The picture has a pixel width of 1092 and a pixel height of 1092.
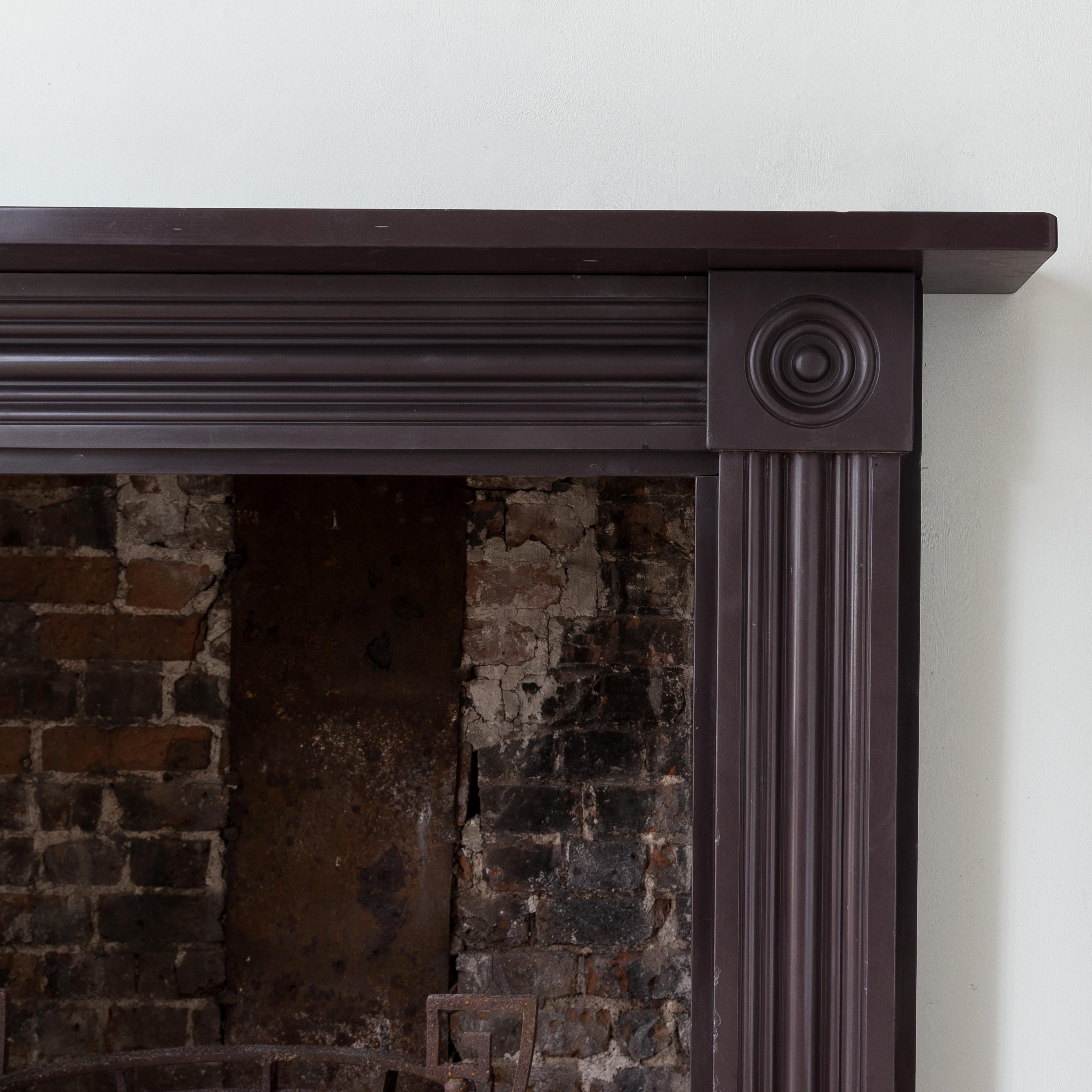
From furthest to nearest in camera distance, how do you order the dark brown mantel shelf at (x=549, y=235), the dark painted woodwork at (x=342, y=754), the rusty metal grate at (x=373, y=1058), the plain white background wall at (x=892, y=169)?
the dark painted woodwork at (x=342, y=754) < the rusty metal grate at (x=373, y=1058) < the plain white background wall at (x=892, y=169) < the dark brown mantel shelf at (x=549, y=235)

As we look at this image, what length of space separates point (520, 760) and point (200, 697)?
60 centimetres

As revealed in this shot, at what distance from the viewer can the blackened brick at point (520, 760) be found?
5.38ft

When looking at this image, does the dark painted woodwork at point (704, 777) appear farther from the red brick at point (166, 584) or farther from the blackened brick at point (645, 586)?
the red brick at point (166, 584)

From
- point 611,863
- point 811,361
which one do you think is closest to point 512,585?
point 611,863

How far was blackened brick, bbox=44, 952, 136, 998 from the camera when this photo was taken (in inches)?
64.8

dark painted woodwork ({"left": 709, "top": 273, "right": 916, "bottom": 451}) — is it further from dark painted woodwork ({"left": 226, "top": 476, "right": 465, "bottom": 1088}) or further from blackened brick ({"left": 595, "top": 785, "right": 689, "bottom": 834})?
blackened brick ({"left": 595, "top": 785, "right": 689, "bottom": 834})

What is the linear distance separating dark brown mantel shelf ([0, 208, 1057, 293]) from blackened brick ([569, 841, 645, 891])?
46.2 inches

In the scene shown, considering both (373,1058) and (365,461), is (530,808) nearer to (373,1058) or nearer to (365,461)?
(373,1058)

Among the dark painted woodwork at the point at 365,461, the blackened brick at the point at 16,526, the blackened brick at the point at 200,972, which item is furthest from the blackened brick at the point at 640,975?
the blackened brick at the point at 16,526

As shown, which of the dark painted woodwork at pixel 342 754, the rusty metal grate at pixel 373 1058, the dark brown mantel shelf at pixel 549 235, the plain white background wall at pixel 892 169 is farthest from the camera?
the dark painted woodwork at pixel 342 754

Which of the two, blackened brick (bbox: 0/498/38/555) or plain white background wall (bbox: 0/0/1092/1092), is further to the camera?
blackened brick (bbox: 0/498/38/555)

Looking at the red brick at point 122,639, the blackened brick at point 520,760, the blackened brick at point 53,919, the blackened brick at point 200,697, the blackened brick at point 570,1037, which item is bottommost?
the blackened brick at point 570,1037

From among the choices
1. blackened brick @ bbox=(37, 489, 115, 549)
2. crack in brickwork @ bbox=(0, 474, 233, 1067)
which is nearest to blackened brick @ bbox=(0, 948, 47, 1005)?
crack in brickwork @ bbox=(0, 474, 233, 1067)

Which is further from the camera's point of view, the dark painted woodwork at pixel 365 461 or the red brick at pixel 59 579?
the red brick at pixel 59 579
